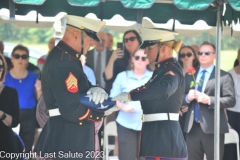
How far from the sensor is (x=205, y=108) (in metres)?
7.55

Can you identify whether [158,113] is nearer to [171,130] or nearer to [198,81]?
[171,130]

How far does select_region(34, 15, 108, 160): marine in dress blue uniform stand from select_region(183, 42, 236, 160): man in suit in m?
2.13

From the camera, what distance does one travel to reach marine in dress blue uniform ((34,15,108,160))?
5516 millimetres

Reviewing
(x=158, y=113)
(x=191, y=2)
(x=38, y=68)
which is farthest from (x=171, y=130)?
(x=38, y=68)

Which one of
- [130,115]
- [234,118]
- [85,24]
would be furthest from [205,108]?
[85,24]

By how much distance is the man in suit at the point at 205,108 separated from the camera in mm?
7500

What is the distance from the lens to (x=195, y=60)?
30.1 ft

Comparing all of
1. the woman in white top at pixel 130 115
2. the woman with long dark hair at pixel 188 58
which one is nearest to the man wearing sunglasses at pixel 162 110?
the woman in white top at pixel 130 115

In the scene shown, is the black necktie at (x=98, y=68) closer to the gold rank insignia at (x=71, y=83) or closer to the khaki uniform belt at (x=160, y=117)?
the khaki uniform belt at (x=160, y=117)

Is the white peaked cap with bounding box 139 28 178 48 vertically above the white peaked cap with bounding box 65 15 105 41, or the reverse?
the white peaked cap with bounding box 65 15 105 41

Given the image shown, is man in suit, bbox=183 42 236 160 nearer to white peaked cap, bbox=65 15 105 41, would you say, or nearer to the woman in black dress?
white peaked cap, bbox=65 15 105 41

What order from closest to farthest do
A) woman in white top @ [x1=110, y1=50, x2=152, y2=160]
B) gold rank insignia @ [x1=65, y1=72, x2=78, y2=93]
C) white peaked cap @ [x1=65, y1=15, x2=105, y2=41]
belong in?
1. gold rank insignia @ [x1=65, y1=72, x2=78, y2=93]
2. white peaked cap @ [x1=65, y1=15, x2=105, y2=41]
3. woman in white top @ [x1=110, y1=50, x2=152, y2=160]

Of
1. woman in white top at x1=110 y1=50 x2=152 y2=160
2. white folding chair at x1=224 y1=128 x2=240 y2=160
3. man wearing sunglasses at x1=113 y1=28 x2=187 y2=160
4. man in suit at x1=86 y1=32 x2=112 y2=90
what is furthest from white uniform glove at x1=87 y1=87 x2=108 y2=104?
man in suit at x1=86 y1=32 x2=112 y2=90

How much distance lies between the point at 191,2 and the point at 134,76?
2.68 meters
